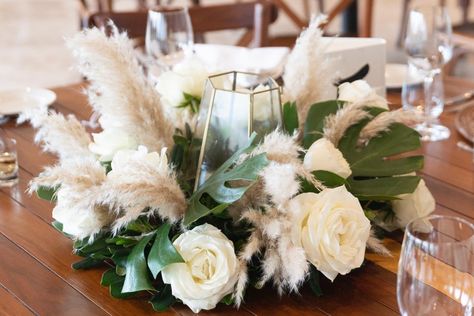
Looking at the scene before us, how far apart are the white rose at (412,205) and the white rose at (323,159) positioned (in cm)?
15

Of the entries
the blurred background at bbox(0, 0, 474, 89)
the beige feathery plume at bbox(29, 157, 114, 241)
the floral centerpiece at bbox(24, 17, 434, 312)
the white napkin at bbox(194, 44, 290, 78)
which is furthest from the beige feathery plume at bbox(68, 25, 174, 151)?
the blurred background at bbox(0, 0, 474, 89)

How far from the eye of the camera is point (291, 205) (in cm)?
101

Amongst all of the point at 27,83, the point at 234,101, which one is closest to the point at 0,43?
the point at 27,83

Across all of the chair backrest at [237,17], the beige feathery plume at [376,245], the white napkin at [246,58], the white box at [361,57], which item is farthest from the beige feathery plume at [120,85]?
the chair backrest at [237,17]

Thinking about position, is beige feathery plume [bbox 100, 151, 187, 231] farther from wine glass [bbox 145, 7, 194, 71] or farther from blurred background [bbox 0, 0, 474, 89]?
blurred background [bbox 0, 0, 474, 89]

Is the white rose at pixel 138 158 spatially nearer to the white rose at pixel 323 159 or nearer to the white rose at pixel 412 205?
the white rose at pixel 323 159

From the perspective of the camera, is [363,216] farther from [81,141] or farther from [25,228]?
[25,228]

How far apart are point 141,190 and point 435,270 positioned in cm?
37

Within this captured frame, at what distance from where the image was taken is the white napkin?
5.99 ft

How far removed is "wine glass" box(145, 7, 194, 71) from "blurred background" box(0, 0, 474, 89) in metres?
2.50

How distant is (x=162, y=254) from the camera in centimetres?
103

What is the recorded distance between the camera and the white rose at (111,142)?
1.19 m

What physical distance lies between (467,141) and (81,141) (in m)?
0.82

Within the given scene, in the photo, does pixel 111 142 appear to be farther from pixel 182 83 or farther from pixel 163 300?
pixel 163 300
